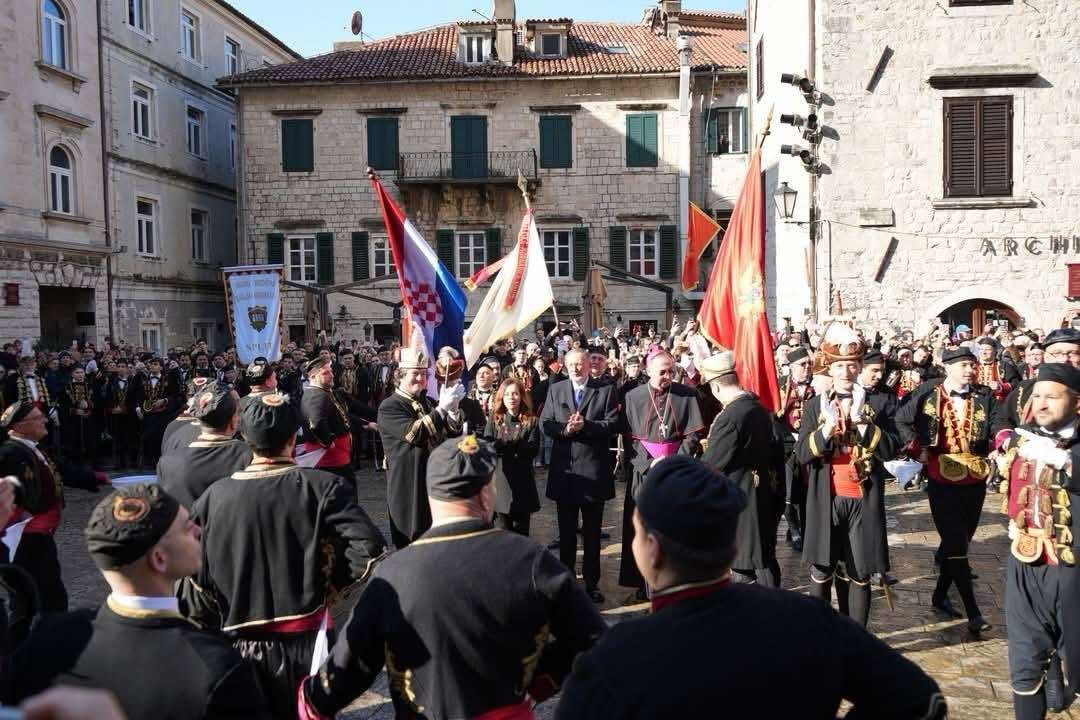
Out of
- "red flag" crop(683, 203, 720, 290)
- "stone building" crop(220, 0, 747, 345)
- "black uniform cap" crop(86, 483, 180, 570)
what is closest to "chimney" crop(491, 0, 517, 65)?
"stone building" crop(220, 0, 747, 345)

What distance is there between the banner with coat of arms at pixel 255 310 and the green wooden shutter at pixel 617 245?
17738mm

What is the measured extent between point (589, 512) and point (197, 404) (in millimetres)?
3473

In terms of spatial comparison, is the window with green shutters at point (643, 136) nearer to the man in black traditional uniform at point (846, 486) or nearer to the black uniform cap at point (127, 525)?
the man in black traditional uniform at point (846, 486)

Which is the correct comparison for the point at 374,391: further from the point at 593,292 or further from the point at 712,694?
the point at 712,694

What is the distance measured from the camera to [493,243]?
31.0 meters

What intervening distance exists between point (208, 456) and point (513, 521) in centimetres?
334

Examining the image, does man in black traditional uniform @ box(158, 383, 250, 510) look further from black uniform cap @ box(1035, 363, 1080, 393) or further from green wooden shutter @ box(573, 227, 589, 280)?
green wooden shutter @ box(573, 227, 589, 280)

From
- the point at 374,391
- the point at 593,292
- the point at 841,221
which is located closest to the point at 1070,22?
the point at 841,221

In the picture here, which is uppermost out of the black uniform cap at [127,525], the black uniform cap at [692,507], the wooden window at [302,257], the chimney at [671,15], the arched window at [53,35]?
the chimney at [671,15]

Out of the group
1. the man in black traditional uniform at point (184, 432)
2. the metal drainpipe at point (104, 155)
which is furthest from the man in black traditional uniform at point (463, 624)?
the metal drainpipe at point (104, 155)

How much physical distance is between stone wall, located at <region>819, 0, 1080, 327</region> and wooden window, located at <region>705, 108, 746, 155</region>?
14.1m

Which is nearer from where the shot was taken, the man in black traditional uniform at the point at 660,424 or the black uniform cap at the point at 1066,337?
the black uniform cap at the point at 1066,337

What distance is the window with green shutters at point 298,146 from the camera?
101 feet

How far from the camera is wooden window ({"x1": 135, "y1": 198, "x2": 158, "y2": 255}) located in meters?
27.4
